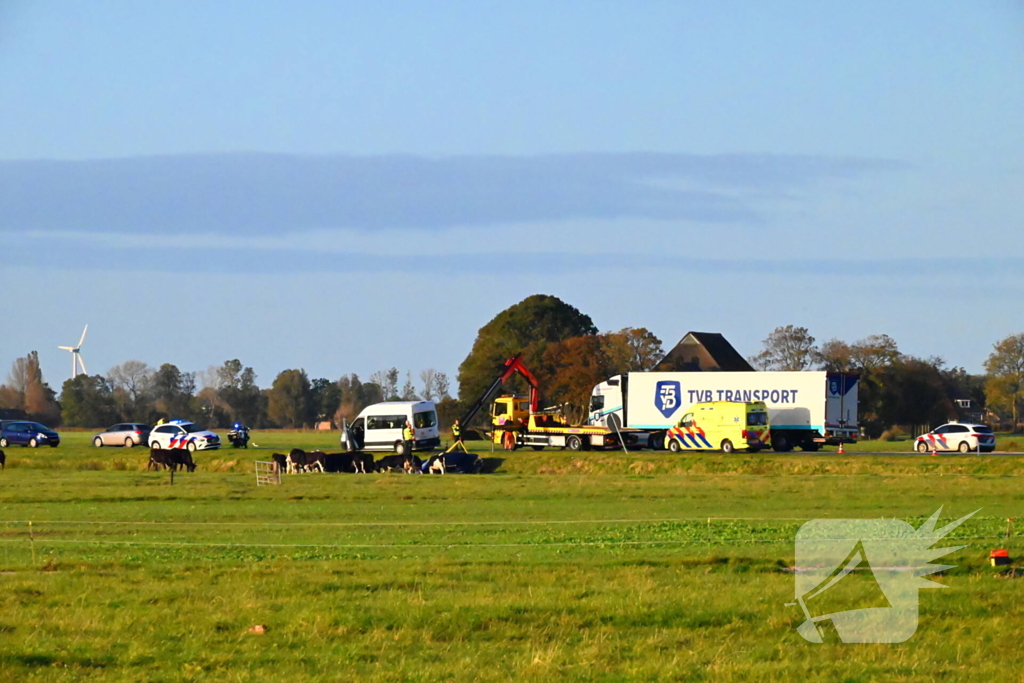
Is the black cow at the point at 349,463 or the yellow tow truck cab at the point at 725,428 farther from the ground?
the yellow tow truck cab at the point at 725,428

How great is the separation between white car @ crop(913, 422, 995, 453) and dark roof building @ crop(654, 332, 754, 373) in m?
47.9

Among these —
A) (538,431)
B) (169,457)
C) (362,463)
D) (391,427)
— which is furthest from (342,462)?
(538,431)

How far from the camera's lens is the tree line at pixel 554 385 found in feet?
300

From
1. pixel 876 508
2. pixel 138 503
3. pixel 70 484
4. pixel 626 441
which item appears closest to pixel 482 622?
pixel 876 508

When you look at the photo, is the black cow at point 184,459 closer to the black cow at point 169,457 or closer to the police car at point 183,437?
the black cow at point 169,457

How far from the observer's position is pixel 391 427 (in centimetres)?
5809

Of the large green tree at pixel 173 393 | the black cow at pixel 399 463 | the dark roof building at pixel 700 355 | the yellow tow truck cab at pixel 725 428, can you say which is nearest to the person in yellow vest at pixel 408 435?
the black cow at pixel 399 463

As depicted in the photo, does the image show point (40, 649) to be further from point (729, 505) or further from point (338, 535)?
point (729, 505)

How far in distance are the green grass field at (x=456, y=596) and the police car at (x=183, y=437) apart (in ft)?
97.9

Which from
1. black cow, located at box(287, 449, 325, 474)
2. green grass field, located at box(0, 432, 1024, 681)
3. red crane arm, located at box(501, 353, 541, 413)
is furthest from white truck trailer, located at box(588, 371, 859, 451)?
green grass field, located at box(0, 432, 1024, 681)

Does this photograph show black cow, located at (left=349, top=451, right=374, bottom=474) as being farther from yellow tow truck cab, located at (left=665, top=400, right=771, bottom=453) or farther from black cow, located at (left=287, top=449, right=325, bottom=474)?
yellow tow truck cab, located at (left=665, top=400, right=771, bottom=453)

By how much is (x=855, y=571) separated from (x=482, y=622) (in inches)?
242

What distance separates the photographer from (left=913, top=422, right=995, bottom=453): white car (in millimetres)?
54188

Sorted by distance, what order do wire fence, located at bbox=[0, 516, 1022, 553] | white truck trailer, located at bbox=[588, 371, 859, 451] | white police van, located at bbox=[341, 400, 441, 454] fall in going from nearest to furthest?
wire fence, located at bbox=[0, 516, 1022, 553], white truck trailer, located at bbox=[588, 371, 859, 451], white police van, located at bbox=[341, 400, 441, 454]
